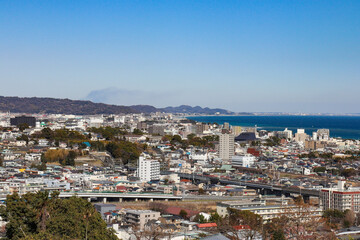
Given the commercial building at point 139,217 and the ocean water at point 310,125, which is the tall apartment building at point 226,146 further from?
the ocean water at point 310,125

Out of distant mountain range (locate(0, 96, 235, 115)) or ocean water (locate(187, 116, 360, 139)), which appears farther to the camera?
distant mountain range (locate(0, 96, 235, 115))

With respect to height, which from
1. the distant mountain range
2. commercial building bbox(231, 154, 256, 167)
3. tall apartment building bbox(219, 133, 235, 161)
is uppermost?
the distant mountain range

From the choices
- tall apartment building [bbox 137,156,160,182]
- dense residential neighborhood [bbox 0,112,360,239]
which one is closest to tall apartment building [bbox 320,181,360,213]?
dense residential neighborhood [bbox 0,112,360,239]

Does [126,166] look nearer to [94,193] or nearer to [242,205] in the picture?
[94,193]

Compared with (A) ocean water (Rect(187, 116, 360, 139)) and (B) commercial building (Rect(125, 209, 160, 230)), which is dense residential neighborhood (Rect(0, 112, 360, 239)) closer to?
(B) commercial building (Rect(125, 209, 160, 230))

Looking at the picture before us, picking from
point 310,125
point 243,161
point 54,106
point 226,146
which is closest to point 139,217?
point 243,161

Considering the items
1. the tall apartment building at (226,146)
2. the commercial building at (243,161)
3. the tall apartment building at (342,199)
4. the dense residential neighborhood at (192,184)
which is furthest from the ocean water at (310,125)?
the tall apartment building at (342,199)
